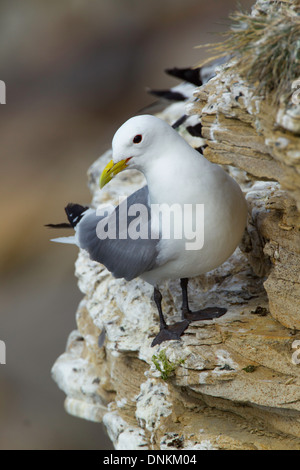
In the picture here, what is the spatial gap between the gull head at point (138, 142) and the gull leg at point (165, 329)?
601mm

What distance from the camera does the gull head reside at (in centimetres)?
225

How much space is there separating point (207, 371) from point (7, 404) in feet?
7.80

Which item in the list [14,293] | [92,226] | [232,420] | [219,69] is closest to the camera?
[219,69]

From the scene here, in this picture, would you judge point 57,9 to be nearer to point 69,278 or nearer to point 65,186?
point 65,186

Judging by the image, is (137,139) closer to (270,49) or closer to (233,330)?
(270,49)

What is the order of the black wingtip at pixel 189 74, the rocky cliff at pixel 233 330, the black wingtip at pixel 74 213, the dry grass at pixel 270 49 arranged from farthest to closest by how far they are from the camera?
the black wingtip at pixel 189 74
the black wingtip at pixel 74 213
the rocky cliff at pixel 233 330
the dry grass at pixel 270 49

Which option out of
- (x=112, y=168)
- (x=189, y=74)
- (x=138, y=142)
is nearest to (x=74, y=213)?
(x=112, y=168)

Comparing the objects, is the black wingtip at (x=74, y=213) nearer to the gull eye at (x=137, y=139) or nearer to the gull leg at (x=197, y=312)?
the gull leg at (x=197, y=312)

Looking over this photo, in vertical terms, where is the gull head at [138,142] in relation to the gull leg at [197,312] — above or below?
above

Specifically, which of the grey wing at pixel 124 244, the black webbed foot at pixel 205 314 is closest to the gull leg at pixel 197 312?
the black webbed foot at pixel 205 314

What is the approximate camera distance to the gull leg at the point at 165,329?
99.8 inches

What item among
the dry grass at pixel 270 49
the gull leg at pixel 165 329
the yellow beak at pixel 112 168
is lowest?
the gull leg at pixel 165 329

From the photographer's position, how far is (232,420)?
2436mm

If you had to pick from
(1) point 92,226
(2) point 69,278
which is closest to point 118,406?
(1) point 92,226
